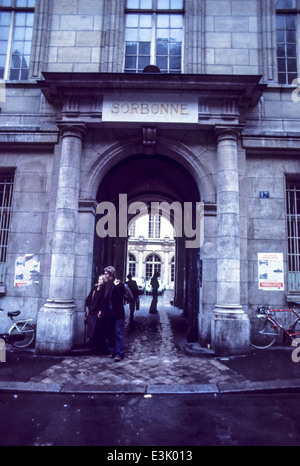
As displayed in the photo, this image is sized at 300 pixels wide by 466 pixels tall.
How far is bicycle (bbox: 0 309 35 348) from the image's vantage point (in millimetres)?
6824

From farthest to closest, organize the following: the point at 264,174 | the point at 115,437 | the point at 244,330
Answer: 1. the point at 264,174
2. the point at 244,330
3. the point at 115,437

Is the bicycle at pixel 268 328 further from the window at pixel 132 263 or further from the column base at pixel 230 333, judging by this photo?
the window at pixel 132 263

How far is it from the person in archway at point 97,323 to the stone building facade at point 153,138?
0.49m

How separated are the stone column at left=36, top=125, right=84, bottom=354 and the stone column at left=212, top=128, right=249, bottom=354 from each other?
3.21 m

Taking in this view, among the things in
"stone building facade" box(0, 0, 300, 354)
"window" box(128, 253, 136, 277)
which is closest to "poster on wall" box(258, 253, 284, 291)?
"stone building facade" box(0, 0, 300, 354)

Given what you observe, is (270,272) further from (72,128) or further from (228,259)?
(72,128)

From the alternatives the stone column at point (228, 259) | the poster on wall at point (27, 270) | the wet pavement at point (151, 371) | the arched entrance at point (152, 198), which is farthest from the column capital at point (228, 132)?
the poster on wall at point (27, 270)

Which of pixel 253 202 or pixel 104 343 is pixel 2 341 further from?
pixel 253 202

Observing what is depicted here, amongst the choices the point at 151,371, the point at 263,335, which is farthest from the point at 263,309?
the point at 151,371

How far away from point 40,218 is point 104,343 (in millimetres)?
3374

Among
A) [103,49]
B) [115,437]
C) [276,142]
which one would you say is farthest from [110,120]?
[115,437]

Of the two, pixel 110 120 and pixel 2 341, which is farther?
pixel 110 120

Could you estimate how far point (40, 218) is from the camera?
768 cm

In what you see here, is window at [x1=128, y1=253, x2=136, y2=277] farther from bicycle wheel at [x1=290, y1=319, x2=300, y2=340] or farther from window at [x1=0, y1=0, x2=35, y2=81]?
bicycle wheel at [x1=290, y1=319, x2=300, y2=340]
